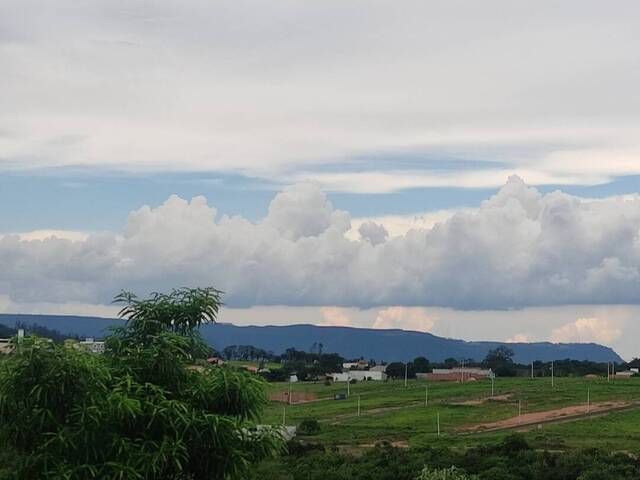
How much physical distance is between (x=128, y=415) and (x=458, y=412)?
85428 mm

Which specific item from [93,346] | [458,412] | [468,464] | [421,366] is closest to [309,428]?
[458,412]

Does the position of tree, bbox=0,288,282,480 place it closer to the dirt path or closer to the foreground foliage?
the foreground foliage

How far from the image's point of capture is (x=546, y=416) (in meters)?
94.9

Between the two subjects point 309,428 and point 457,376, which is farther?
point 457,376

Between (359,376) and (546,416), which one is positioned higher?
(359,376)

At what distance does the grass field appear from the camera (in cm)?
7850

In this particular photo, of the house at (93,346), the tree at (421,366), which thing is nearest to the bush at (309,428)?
the house at (93,346)

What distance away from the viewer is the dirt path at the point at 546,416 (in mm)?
89125

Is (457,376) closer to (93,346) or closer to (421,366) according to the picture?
(421,366)

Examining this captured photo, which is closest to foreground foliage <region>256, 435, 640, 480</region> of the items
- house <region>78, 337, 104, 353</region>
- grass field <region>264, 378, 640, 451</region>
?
grass field <region>264, 378, 640, 451</region>

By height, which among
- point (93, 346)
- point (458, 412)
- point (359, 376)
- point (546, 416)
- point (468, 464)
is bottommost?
point (468, 464)

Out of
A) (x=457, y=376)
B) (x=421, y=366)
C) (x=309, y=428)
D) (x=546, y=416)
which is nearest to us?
(x=309, y=428)

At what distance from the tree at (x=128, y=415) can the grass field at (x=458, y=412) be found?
175 feet

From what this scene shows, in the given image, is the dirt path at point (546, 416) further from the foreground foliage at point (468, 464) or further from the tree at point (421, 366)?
the tree at point (421, 366)
